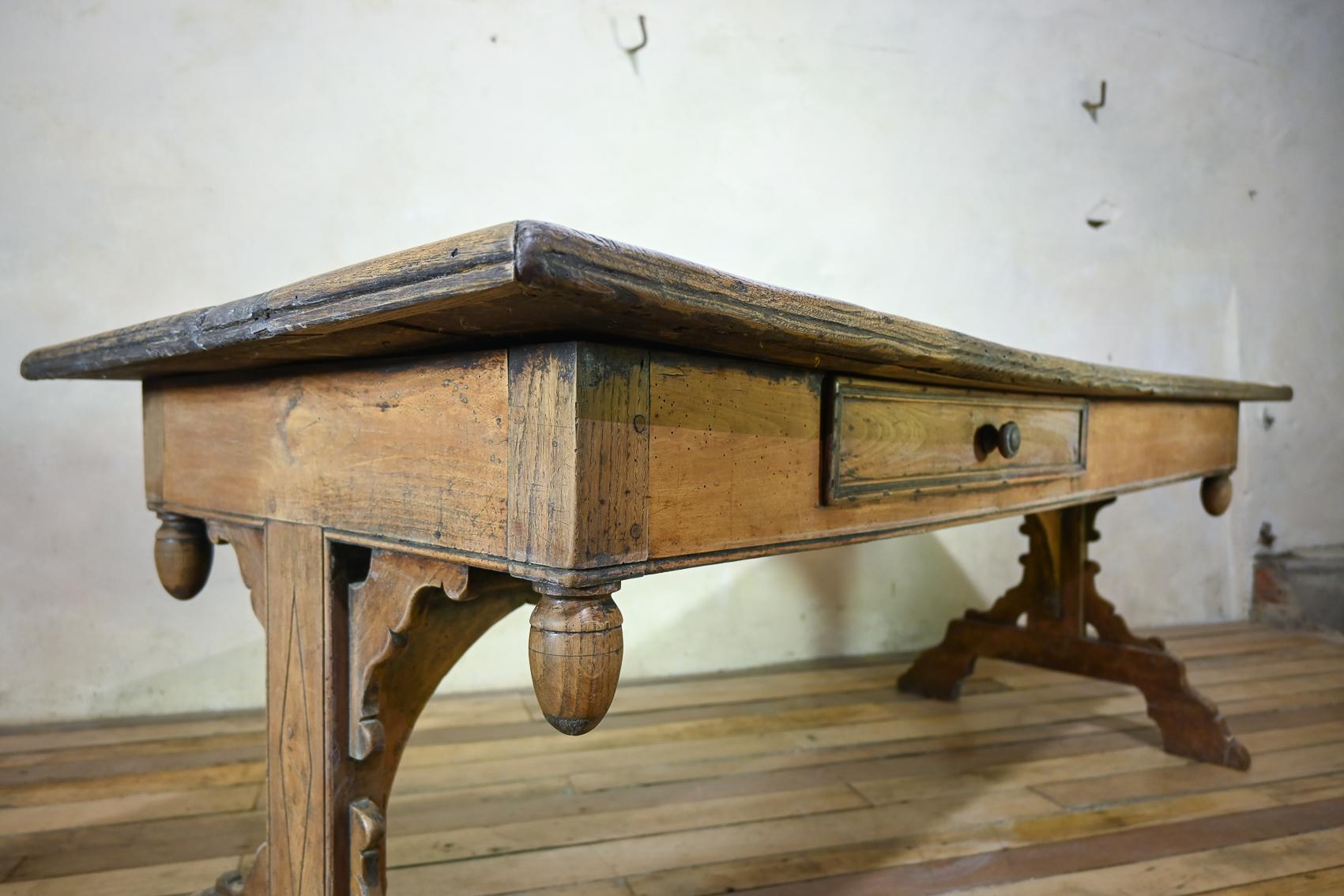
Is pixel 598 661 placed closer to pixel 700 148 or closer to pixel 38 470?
pixel 38 470

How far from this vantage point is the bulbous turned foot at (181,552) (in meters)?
1.23

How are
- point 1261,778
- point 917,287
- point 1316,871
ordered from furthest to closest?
1. point 917,287
2. point 1261,778
3. point 1316,871

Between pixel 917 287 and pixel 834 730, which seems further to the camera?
pixel 917 287

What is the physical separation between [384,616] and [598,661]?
1.12ft

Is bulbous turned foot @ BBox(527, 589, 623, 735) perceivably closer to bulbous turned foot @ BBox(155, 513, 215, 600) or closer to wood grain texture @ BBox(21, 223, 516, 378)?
wood grain texture @ BBox(21, 223, 516, 378)

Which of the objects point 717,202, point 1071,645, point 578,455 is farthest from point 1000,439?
point 717,202

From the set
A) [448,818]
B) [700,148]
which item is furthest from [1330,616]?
[448,818]

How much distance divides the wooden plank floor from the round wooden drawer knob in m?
0.67

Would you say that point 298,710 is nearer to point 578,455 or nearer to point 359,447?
point 359,447

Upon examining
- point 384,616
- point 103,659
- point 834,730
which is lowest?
point 834,730

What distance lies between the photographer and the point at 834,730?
1962mm

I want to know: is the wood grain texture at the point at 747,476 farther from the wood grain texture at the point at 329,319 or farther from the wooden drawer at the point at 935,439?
the wood grain texture at the point at 329,319

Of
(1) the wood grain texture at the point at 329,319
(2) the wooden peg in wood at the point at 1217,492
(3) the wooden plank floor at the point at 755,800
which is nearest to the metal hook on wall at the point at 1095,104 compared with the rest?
(2) the wooden peg in wood at the point at 1217,492

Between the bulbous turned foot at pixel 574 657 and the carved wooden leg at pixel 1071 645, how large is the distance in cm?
166
